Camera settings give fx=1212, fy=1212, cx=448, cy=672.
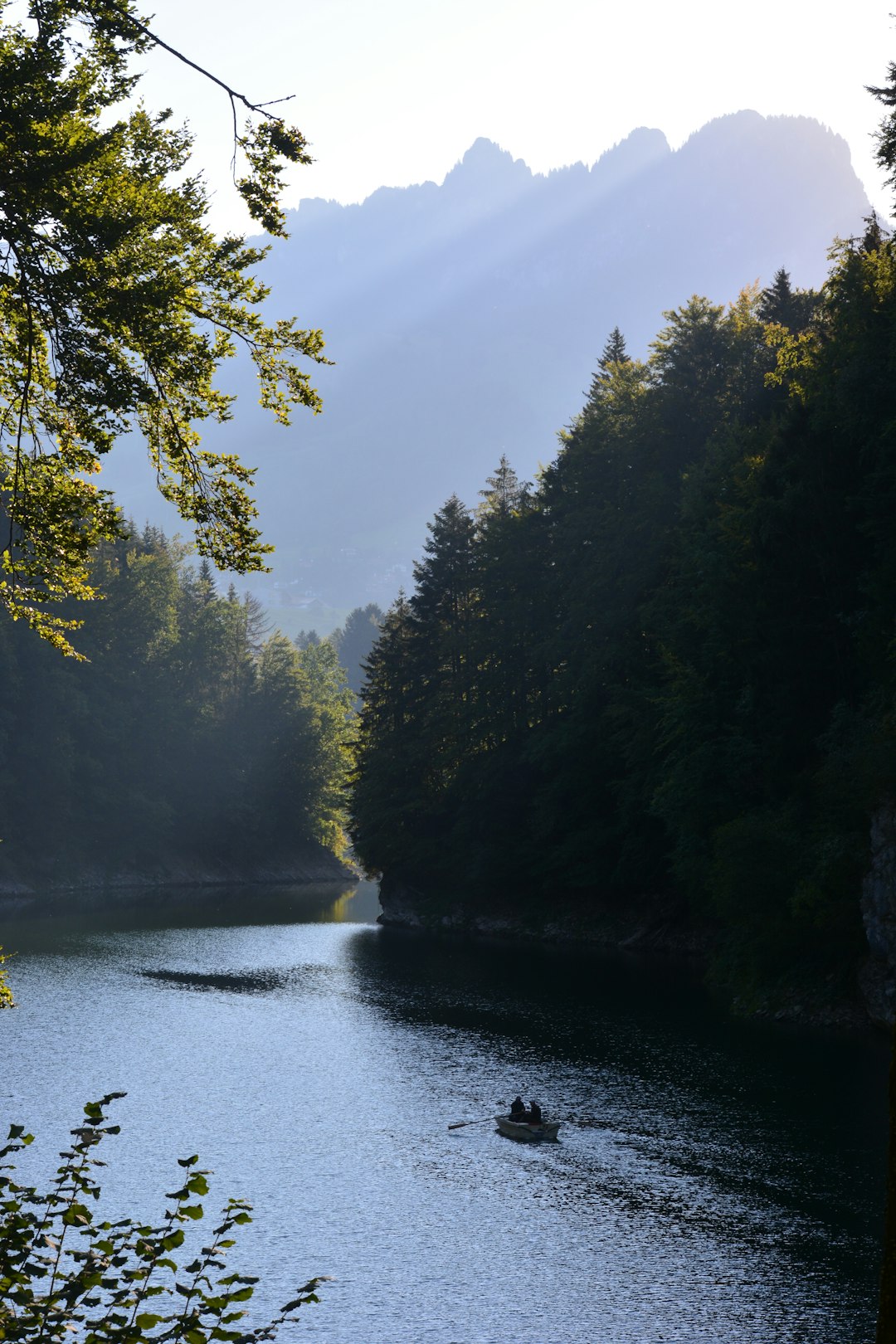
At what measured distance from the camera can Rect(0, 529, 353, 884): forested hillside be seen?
95.1m

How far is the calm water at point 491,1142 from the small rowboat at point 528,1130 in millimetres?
321

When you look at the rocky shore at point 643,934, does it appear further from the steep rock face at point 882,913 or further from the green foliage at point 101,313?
the green foliage at point 101,313

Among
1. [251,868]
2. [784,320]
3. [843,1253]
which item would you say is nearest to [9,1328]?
[843,1253]

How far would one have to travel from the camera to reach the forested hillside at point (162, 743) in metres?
95.1

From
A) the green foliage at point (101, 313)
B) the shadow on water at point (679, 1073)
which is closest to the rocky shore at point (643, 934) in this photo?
the shadow on water at point (679, 1073)

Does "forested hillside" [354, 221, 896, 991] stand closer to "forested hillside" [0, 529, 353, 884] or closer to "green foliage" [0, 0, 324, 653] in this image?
"forested hillside" [0, 529, 353, 884]

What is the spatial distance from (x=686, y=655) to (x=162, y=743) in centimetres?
6815

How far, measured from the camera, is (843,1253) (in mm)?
21250

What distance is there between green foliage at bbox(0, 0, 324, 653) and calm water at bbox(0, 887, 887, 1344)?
43.4ft

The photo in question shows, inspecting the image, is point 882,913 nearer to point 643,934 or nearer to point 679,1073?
point 679,1073

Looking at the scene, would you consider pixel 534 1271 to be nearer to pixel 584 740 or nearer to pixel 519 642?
pixel 584 740

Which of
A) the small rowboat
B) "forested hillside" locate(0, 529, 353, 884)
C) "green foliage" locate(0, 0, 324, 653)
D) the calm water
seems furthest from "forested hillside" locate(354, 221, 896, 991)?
"green foliage" locate(0, 0, 324, 653)

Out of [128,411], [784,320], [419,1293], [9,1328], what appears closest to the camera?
[9,1328]

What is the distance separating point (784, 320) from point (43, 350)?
55355 mm
